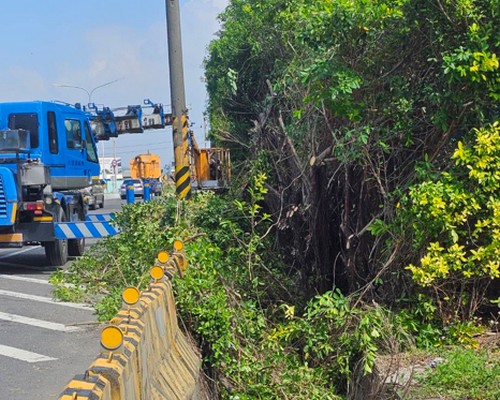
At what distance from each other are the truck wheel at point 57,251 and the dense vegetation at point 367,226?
21.7 ft

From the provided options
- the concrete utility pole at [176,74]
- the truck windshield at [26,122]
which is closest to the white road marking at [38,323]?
the concrete utility pole at [176,74]

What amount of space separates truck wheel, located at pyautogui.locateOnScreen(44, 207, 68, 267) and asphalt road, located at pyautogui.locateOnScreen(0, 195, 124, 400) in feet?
3.70

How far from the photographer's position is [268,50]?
536 inches

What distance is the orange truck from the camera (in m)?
45.8

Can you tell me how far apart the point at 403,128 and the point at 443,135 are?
1.38 ft

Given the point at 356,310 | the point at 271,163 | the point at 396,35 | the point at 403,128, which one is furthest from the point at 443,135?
the point at 271,163

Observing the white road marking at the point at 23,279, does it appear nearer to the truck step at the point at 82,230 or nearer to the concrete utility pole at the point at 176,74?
the truck step at the point at 82,230

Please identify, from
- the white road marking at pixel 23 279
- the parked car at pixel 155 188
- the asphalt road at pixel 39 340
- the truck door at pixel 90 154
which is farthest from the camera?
the parked car at pixel 155 188

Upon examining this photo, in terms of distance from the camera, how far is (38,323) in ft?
36.6

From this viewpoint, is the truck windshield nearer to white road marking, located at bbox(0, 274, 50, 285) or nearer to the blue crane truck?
the blue crane truck

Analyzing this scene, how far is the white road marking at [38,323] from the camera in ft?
35.3

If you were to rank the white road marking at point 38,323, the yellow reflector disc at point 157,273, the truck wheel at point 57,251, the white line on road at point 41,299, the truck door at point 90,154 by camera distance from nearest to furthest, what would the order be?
the yellow reflector disc at point 157,273 → the white road marking at point 38,323 → the white line on road at point 41,299 → the truck wheel at point 57,251 → the truck door at point 90,154

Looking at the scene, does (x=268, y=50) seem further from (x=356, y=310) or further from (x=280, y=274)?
(x=356, y=310)

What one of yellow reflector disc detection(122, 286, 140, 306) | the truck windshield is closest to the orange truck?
the truck windshield
